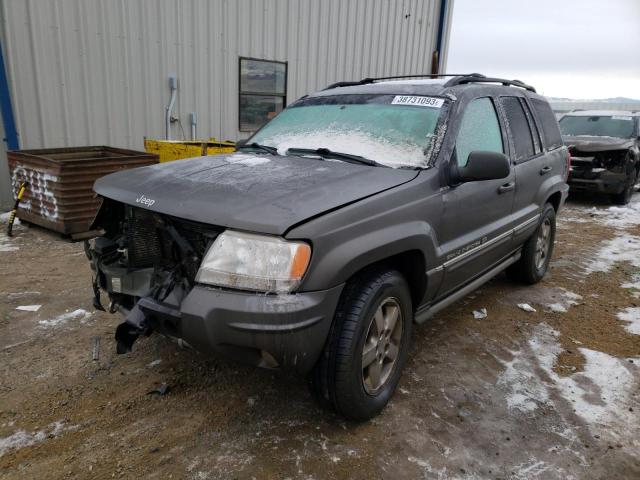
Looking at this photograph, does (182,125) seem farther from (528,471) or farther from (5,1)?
(528,471)

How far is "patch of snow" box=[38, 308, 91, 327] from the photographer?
359 centimetres

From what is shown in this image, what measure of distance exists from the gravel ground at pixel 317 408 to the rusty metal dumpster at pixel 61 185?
5.50 ft

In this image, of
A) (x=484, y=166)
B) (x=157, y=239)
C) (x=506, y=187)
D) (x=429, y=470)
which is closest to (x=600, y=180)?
(x=506, y=187)

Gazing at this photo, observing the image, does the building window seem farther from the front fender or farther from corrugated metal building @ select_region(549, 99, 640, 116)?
corrugated metal building @ select_region(549, 99, 640, 116)

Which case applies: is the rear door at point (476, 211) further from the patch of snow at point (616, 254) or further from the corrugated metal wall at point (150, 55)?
the corrugated metal wall at point (150, 55)

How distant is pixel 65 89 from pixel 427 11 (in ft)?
28.5

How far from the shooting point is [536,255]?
464 cm

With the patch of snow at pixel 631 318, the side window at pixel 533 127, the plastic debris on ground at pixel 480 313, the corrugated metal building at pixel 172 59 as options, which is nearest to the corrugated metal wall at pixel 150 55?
the corrugated metal building at pixel 172 59

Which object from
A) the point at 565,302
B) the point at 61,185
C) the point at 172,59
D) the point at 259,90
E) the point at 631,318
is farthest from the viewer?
the point at 259,90

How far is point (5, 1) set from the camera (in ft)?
20.5

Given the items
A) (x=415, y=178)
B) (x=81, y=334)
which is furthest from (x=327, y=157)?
(x=81, y=334)

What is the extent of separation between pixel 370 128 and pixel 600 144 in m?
8.03

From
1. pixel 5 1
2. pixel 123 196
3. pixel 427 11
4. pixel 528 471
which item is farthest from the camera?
pixel 427 11

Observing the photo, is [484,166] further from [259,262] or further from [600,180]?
[600,180]
